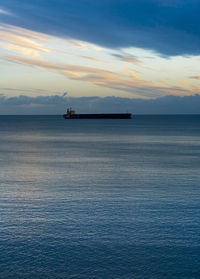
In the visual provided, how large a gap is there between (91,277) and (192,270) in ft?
14.2

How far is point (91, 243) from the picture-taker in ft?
55.6

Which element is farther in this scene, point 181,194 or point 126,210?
point 181,194

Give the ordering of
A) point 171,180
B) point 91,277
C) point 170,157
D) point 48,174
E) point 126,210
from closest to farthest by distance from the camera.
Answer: point 91,277 → point 126,210 → point 171,180 → point 48,174 → point 170,157

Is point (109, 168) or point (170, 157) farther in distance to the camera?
point (170, 157)

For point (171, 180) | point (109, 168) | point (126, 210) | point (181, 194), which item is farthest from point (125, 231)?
point (109, 168)

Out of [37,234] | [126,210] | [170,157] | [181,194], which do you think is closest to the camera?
[37,234]

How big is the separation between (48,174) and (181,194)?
15.8 meters

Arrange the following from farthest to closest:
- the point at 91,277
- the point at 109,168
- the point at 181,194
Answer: the point at 109,168 < the point at 181,194 < the point at 91,277

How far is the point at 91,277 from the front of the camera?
13.8m

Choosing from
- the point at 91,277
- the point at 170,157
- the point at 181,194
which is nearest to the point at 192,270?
the point at 91,277

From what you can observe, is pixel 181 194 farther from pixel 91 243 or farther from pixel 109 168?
pixel 109 168

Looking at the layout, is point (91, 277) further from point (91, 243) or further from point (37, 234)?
point (37, 234)

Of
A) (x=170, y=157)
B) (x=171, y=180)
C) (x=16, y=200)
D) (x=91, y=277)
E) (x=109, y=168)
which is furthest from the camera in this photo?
(x=170, y=157)

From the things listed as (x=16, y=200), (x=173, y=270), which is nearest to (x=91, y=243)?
(x=173, y=270)
